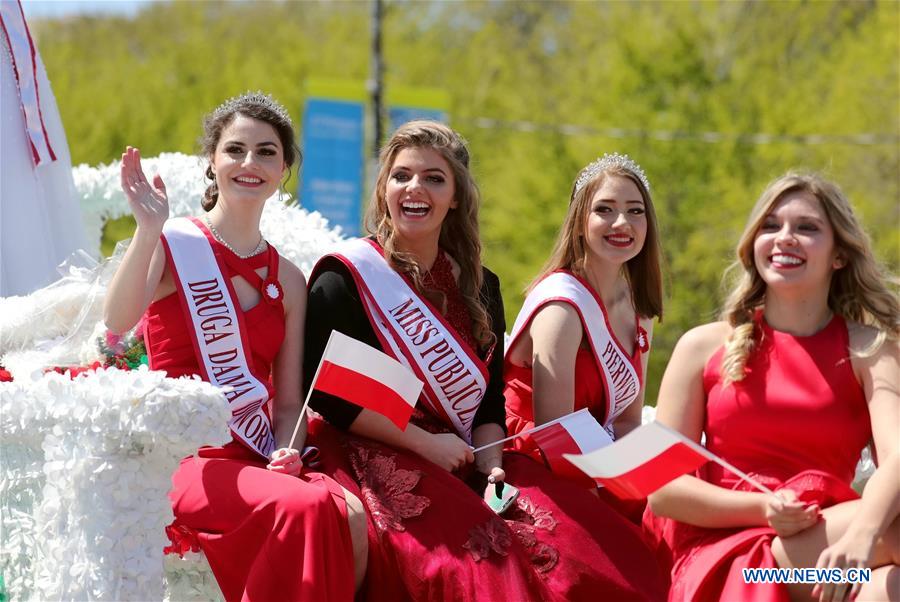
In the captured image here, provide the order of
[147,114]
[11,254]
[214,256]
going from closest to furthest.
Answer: [214,256] < [11,254] < [147,114]

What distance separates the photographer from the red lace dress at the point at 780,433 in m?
3.30

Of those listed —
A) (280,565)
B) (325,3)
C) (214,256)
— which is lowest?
(280,565)

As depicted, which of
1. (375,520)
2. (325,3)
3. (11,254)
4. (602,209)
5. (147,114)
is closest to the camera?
(375,520)

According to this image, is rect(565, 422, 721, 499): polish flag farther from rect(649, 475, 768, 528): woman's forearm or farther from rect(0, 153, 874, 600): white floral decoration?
rect(0, 153, 874, 600): white floral decoration

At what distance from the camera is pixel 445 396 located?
3.83 meters

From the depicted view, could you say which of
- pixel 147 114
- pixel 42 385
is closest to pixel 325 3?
pixel 147 114

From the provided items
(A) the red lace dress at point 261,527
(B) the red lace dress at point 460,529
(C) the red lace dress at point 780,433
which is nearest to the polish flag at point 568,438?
(B) the red lace dress at point 460,529

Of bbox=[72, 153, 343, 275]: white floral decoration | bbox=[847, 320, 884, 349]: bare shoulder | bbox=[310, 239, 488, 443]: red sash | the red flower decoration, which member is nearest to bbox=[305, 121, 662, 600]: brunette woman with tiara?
bbox=[310, 239, 488, 443]: red sash

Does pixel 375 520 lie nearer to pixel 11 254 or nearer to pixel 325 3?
pixel 11 254

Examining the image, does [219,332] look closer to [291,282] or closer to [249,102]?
[291,282]

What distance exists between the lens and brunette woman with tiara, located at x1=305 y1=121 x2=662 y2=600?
3.31 metres

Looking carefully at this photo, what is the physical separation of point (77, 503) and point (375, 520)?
78 cm

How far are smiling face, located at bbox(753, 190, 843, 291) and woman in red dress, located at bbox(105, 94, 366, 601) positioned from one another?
134 centimetres

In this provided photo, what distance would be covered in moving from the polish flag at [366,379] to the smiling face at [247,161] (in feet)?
1.82
